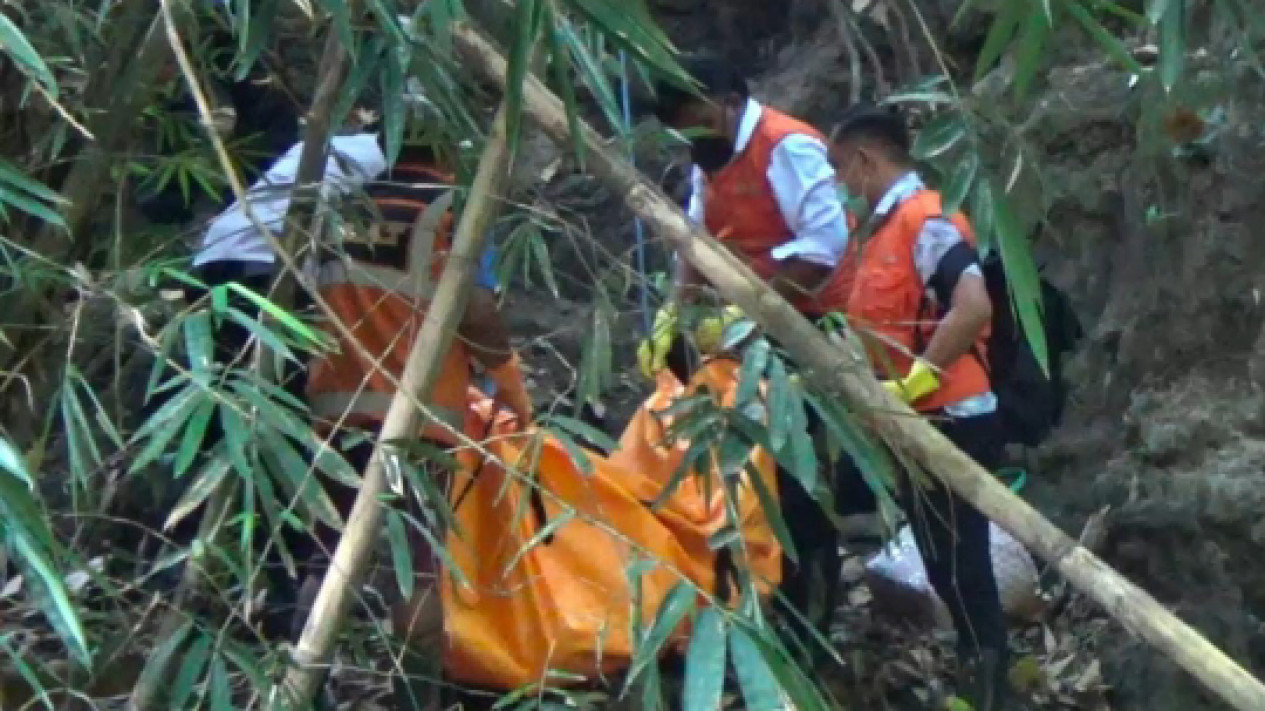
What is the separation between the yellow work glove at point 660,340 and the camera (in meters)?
2.78

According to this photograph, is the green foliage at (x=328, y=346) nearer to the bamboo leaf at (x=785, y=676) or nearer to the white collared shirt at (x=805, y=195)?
the bamboo leaf at (x=785, y=676)

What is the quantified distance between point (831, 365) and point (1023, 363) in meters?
1.78

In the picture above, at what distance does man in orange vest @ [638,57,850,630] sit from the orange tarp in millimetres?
323

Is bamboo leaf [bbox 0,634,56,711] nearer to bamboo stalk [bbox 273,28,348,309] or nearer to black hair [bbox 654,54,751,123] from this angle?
bamboo stalk [bbox 273,28,348,309]

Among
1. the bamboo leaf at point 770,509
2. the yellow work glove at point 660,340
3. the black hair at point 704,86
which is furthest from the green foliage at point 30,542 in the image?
the black hair at point 704,86

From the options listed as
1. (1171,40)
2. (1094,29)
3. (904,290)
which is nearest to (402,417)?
(1094,29)

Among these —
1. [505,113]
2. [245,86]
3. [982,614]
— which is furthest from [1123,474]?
[505,113]

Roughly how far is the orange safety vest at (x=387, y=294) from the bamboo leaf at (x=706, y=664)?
82cm

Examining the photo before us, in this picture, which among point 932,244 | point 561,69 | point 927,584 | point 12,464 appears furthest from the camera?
point 927,584

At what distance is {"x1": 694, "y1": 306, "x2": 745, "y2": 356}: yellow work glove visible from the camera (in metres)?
2.69

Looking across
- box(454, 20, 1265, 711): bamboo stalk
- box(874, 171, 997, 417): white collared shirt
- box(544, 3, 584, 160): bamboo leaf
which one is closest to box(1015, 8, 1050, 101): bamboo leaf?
box(454, 20, 1265, 711): bamboo stalk

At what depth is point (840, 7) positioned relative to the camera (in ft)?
11.3

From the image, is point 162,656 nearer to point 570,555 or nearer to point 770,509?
point 770,509

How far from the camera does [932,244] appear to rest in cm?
382
